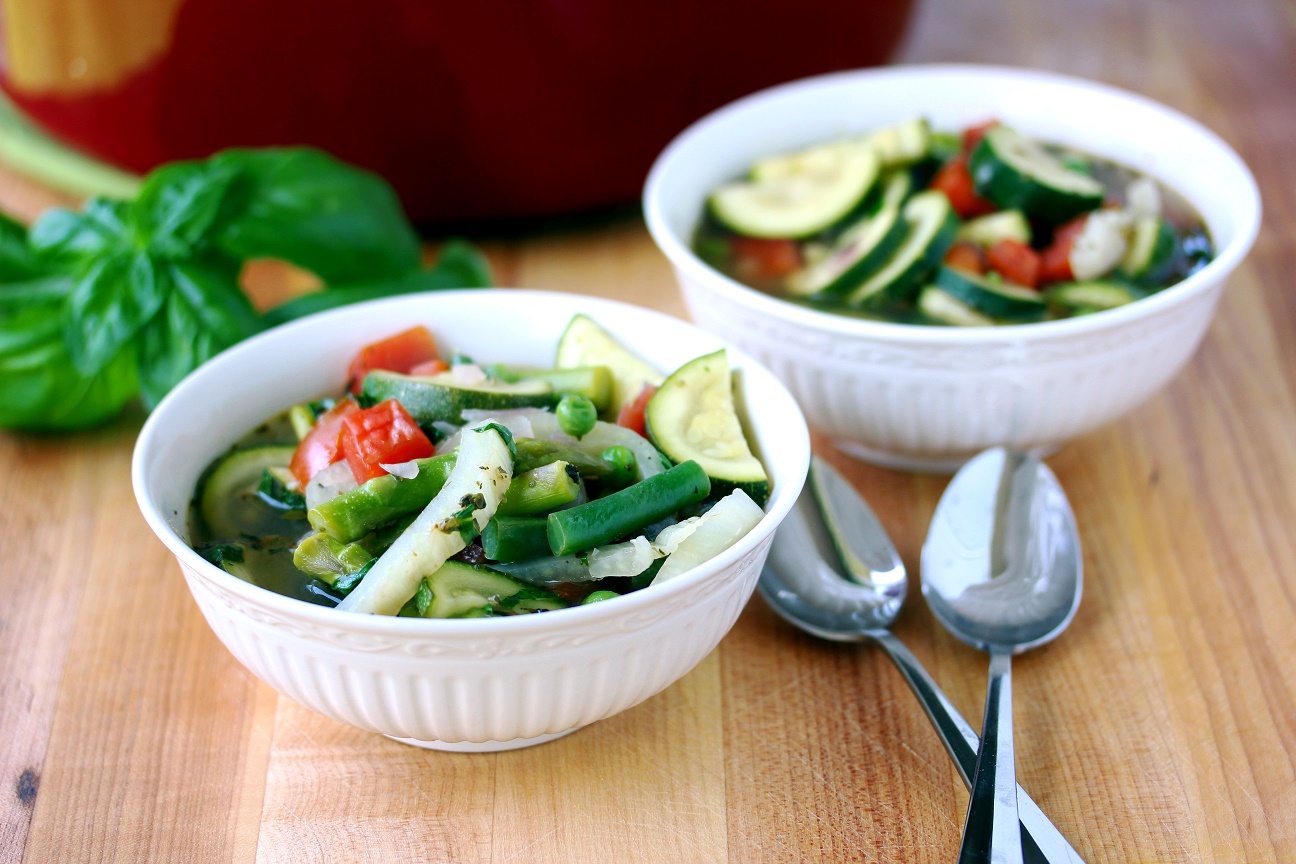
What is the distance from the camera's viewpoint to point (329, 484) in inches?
69.2

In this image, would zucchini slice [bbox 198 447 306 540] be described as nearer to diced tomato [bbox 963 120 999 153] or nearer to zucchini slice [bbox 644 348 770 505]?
zucchini slice [bbox 644 348 770 505]

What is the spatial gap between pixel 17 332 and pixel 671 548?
1.44 meters

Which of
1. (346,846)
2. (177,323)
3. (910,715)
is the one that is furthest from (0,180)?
(910,715)

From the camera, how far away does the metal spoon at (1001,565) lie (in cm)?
190

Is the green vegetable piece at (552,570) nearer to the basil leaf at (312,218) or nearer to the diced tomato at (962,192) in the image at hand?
the basil leaf at (312,218)

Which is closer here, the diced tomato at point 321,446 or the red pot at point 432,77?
the diced tomato at point 321,446

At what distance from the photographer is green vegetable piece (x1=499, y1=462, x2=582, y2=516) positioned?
167cm

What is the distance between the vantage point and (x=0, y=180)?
338cm

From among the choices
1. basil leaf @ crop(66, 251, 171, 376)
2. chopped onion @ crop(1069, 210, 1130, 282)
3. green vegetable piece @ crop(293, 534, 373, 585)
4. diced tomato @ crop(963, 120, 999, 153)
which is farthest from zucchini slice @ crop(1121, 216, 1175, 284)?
basil leaf @ crop(66, 251, 171, 376)

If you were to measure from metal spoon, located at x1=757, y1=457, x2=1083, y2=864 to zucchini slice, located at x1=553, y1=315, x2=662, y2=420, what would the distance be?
344 millimetres

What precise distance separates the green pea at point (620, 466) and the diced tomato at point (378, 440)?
266 millimetres

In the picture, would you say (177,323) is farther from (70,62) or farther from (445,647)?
(445,647)

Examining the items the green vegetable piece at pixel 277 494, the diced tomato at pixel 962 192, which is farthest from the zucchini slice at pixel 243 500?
the diced tomato at pixel 962 192

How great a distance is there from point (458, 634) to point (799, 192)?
1.51m
